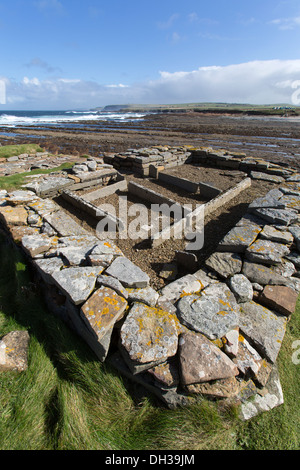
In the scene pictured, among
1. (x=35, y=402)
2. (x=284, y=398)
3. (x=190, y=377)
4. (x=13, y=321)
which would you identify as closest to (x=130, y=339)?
(x=190, y=377)

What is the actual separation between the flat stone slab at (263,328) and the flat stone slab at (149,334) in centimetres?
91

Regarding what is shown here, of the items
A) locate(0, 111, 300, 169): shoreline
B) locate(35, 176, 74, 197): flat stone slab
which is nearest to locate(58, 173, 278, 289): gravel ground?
locate(35, 176, 74, 197): flat stone slab

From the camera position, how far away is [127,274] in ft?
10.3

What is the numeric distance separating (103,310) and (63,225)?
284 centimetres

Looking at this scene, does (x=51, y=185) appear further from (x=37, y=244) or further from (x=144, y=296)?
(x=144, y=296)

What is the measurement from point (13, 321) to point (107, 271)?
1586 millimetres

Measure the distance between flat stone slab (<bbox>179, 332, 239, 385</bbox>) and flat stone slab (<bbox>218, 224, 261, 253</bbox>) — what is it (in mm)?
1870

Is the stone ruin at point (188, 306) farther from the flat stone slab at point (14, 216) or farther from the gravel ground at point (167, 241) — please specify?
the gravel ground at point (167, 241)

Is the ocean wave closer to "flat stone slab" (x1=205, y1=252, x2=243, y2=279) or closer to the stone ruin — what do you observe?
the stone ruin

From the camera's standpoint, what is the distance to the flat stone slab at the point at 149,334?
228 centimetres

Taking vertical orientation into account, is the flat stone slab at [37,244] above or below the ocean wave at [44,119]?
below

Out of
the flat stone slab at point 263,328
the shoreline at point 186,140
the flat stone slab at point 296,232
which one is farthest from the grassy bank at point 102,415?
the shoreline at point 186,140

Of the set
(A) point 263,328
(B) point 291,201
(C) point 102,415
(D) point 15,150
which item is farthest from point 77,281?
(D) point 15,150

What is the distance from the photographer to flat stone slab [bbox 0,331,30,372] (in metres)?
2.54
